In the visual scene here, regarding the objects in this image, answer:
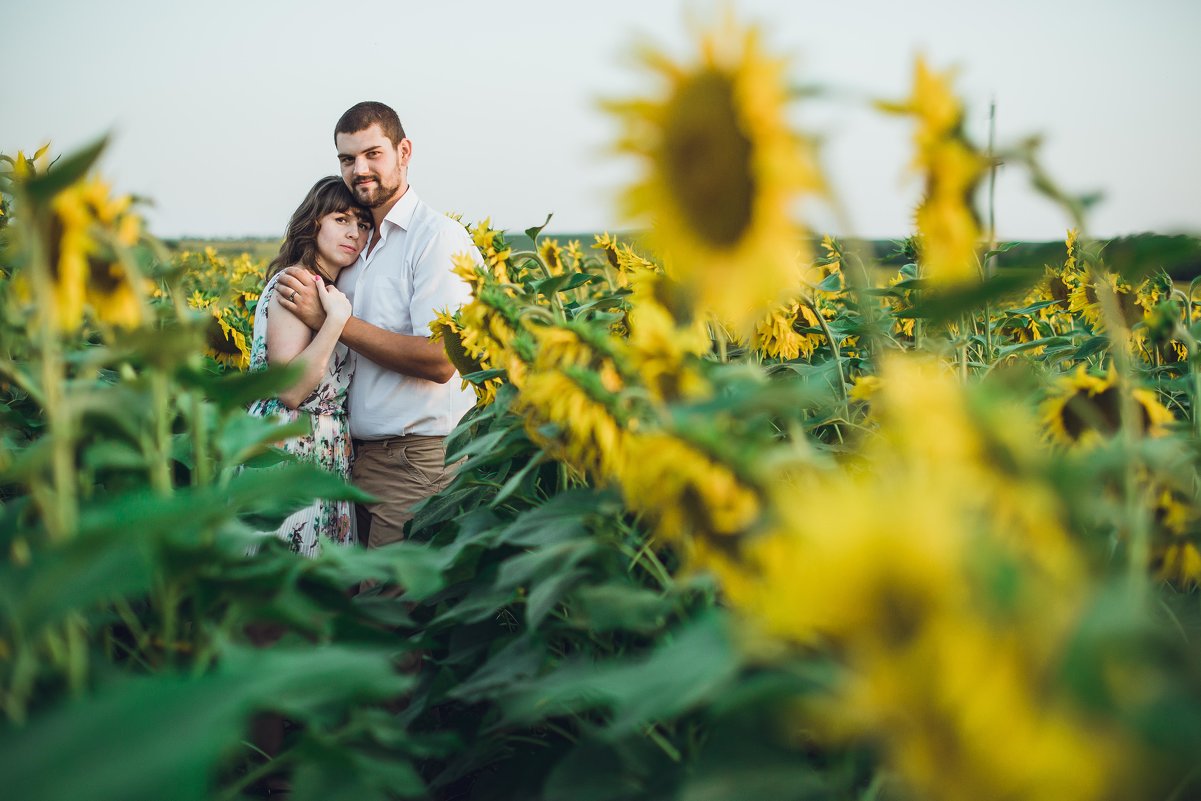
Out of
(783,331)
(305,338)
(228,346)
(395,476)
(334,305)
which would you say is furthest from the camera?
(228,346)

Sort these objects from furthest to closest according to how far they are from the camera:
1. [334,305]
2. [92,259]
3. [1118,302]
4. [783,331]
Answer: [334,305] < [1118,302] < [783,331] < [92,259]

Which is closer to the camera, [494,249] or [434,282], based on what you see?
[494,249]

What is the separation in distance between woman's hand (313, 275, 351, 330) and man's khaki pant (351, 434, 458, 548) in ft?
1.67

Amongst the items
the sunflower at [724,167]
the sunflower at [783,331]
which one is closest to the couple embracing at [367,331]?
the sunflower at [783,331]

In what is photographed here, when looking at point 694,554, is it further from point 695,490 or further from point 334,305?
point 334,305

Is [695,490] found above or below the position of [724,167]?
below

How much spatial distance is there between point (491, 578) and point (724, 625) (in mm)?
926

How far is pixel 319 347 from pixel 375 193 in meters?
0.71

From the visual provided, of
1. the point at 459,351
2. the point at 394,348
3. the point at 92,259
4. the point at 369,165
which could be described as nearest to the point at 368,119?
the point at 369,165

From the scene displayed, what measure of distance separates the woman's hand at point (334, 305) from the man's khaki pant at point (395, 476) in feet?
1.67

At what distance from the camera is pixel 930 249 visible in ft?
3.21

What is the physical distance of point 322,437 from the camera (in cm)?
327

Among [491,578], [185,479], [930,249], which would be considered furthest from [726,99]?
[185,479]

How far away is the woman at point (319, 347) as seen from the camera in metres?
3.19
